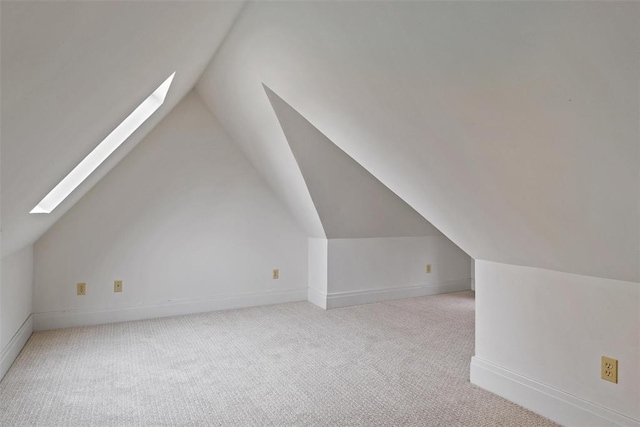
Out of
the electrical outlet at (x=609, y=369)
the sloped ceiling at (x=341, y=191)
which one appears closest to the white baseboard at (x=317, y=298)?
the sloped ceiling at (x=341, y=191)

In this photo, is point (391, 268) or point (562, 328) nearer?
point (562, 328)

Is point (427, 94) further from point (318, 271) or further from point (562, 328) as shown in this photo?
point (318, 271)

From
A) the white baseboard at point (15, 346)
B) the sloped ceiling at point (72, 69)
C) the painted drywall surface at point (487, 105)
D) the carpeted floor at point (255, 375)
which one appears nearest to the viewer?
the sloped ceiling at point (72, 69)

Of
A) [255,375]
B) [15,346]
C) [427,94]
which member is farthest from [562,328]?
[15,346]

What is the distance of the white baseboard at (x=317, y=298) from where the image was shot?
3.99 meters

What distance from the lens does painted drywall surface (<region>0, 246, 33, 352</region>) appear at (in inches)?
95.0

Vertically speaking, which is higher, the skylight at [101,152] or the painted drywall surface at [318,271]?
the skylight at [101,152]

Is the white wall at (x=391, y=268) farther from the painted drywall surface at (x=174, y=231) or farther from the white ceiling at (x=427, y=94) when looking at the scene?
the white ceiling at (x=427, y=94)

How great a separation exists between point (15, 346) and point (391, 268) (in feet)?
10.6

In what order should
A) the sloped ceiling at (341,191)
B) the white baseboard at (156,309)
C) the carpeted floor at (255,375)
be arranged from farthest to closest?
1. the white baseboard at (156,309)
2. the sloped ceiling at (341,191)
3. the carpeted floor at (255,375)

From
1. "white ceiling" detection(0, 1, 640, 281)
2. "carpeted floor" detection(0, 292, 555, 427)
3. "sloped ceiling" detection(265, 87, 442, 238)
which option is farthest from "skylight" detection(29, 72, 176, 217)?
"carpeted floor" detection(0, 292, 555, 427)

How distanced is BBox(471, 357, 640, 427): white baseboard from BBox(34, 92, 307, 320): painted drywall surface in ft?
7.77

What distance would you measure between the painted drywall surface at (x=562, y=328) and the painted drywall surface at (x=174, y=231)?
7.59 ft

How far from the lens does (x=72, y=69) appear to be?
3.29 ft
